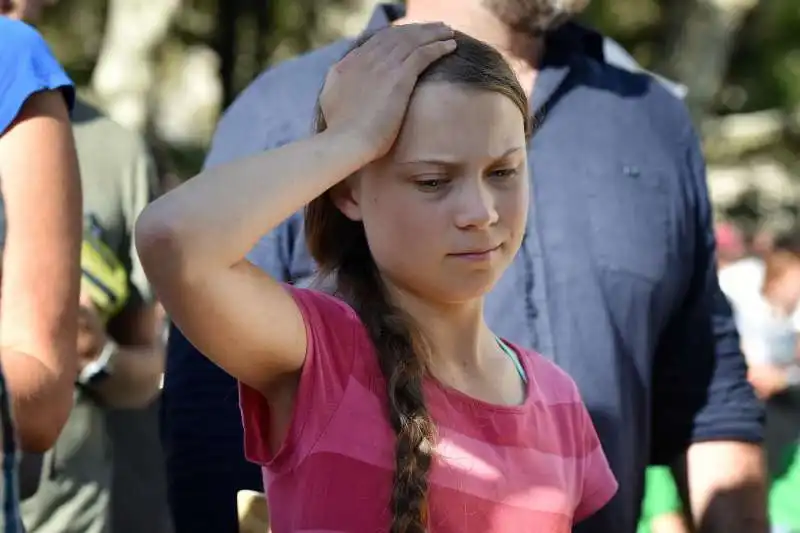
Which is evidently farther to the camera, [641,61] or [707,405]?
[641,61]

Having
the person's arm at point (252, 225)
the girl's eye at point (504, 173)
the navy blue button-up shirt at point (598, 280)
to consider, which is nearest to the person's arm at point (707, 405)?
the navy blue button-up shirt at point (598, 280)

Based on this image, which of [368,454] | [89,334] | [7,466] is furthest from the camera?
[89,334]

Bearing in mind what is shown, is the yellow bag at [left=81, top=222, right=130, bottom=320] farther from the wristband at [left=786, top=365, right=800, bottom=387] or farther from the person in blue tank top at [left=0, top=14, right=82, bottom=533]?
the wristband at [left=786, top=365, right=800, bottom=387]

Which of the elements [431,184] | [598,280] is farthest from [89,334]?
[431,184]

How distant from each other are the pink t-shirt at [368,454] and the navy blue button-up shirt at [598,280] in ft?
1.77

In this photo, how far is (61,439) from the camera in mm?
3271

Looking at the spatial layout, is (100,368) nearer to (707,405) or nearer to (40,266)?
(40,266)

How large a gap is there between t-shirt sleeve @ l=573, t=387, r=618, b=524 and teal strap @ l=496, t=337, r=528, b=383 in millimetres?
93

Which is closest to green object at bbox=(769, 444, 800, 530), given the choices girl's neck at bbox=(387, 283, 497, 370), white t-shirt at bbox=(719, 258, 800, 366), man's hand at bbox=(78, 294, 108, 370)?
white t-shirt at bbox=(719, 258, 800, 366)

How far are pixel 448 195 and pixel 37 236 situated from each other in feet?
2.21

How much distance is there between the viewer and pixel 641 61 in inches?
649

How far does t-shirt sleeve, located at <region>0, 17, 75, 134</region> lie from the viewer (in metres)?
2.26

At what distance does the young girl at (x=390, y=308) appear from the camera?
179 cm

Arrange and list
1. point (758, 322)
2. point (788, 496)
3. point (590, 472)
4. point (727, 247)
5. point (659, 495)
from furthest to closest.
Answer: point (727, 247)
point (758, 322)
point (788, 496)
point (659, 495)
point (590, 472)
